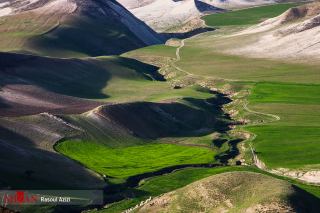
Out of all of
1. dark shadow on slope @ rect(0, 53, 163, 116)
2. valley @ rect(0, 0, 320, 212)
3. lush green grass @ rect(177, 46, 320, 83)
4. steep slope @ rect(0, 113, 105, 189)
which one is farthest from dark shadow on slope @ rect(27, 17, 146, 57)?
steep slope @ rect(0, 113, 105, 189)

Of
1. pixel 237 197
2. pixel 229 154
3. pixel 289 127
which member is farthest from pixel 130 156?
pixel 289 127

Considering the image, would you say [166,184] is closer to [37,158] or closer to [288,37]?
[37,158]

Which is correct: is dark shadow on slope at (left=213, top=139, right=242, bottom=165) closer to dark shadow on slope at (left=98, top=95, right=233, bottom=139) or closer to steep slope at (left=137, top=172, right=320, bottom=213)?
dark shadow on slope at (left=98, top=95, right=233, bottom=139)

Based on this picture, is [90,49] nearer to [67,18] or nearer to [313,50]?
[67,18]

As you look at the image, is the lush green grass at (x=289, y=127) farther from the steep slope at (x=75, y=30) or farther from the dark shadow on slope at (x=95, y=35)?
the steep slope at (x=75, y=30)

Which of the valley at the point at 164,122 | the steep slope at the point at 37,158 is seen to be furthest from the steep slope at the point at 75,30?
the steep slope at the point at 37,158

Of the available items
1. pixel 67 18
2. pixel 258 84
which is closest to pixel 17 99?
pixel 258 84
